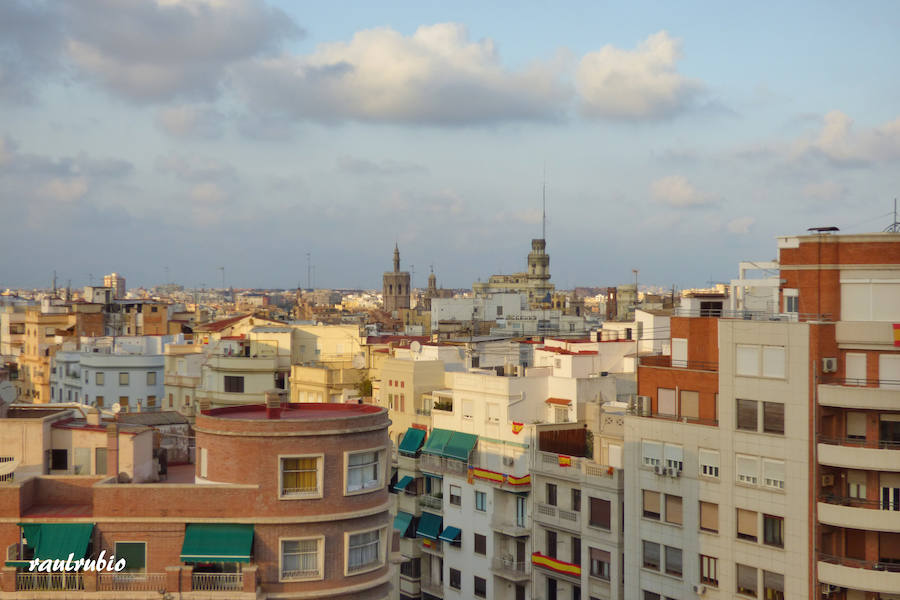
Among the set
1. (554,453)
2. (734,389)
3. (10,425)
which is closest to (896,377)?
(734,389)

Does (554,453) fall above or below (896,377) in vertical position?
below

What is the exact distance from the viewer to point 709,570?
36438mm

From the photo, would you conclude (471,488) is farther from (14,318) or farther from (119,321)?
(14,318)

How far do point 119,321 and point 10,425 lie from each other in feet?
262

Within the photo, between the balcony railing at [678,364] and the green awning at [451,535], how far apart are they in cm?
1326

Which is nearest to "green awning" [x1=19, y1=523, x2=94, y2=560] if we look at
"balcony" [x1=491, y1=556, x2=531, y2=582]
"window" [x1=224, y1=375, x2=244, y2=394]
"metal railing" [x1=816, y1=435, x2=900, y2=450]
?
"metal railing" [x1=816, y1=435, x2=900, y2=450]

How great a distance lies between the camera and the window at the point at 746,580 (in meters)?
35.1

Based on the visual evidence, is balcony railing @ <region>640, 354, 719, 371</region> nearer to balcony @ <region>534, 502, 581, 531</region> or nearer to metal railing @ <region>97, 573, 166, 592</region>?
balcony @ <region>534, 502, 581, 531</region>

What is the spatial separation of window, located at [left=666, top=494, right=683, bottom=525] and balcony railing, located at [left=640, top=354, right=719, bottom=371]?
458cm

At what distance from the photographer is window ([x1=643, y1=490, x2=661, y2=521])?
3844 centimetres

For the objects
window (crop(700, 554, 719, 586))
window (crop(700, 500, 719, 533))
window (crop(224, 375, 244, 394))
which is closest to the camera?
window (crop(700, 554, 719, 586))

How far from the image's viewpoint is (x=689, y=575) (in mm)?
36906

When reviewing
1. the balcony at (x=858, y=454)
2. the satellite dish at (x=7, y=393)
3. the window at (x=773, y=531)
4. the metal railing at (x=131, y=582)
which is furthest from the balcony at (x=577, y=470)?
the satellite dish at (x=7, y=393)

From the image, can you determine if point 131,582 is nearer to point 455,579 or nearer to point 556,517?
point 556,517
